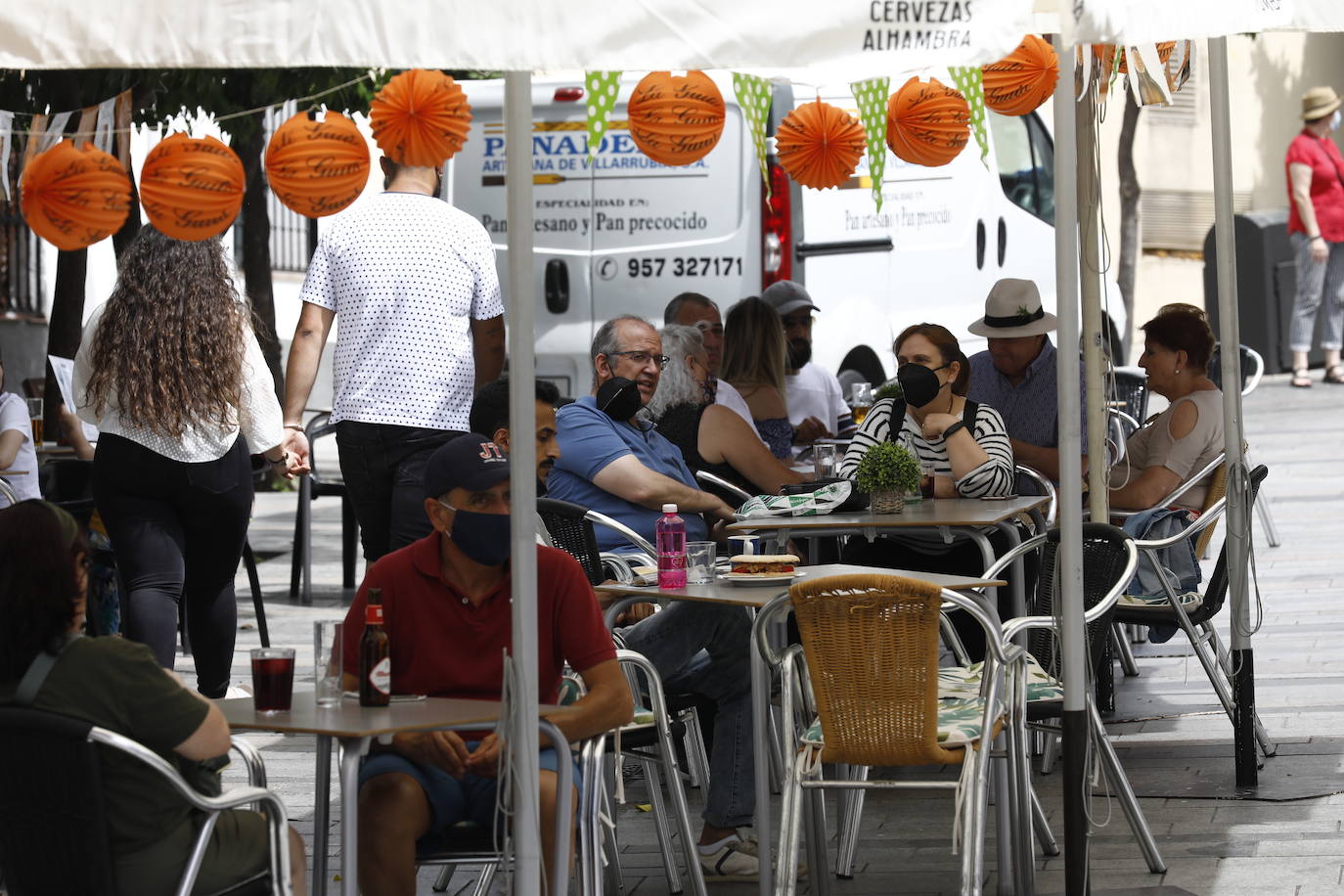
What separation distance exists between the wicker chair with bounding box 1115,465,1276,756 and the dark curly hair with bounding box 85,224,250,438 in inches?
118

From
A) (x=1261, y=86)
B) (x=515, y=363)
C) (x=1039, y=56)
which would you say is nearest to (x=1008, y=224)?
(x=1039, y=56)

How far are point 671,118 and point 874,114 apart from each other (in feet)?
5.01

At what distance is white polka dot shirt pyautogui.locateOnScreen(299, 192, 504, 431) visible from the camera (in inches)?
248

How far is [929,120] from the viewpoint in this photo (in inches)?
260

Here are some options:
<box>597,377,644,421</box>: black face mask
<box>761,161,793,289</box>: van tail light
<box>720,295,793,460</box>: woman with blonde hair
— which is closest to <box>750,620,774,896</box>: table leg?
<box>597,377,644,421</box>: black face mask

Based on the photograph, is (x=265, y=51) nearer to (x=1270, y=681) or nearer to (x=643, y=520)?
(x=643, y=520)

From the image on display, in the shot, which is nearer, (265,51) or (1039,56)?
(265,51)

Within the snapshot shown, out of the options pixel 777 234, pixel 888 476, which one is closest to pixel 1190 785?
pixel 888 476

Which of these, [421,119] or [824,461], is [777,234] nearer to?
[824,461]

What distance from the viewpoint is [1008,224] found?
504 inches

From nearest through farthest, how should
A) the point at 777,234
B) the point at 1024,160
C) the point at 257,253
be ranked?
the point at 777,234
the point at 1024,160
the point at 257,253

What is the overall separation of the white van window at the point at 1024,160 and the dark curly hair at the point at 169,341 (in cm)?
732

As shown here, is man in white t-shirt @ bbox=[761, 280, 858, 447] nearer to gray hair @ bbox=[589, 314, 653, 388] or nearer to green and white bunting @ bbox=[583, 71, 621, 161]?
gray hair @ bbox=[589, 314, 653, 388]

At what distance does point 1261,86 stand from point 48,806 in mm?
22613
